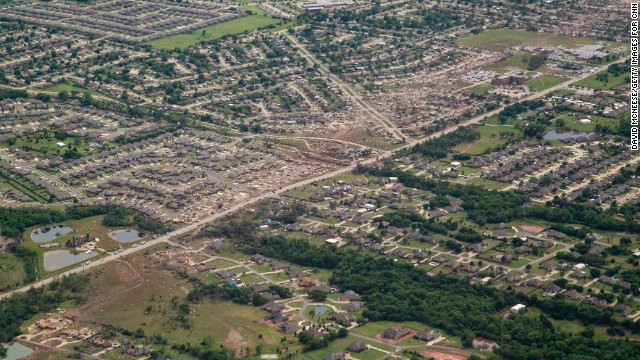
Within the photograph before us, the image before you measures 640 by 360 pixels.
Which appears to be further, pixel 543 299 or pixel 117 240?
pixel 117 240

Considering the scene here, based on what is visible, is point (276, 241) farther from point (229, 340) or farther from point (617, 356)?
point (617, 356)

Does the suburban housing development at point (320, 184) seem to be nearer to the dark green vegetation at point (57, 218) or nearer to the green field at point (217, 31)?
the dark green vegetation at point (57, 218)

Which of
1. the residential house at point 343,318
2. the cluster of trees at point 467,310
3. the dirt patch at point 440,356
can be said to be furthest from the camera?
the residential house at point 343,318

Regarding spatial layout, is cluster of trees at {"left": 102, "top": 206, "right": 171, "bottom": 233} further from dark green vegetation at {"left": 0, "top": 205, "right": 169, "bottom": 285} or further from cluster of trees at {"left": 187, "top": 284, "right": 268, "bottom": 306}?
cluster of trees at {"left": 187, "top": 284, "right": 268, "bottom": 306}

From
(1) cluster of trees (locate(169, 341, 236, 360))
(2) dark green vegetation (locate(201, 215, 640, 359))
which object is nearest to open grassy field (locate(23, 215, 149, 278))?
(2) dark green vegetation (locate(201, 215, 640, 359))

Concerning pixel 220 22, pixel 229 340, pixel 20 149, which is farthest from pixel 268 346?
pixel 220 22

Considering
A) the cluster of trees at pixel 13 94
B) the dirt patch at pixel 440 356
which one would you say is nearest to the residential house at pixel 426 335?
the dirt patch at pixel 440 356

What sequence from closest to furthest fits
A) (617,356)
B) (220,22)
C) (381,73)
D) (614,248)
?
1. (617,356)
2. (614,248)
3. (381,73)
4. (220,22)
